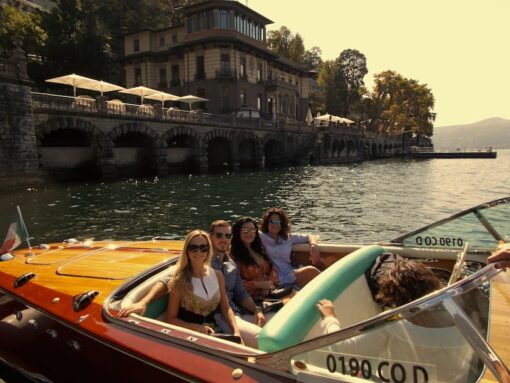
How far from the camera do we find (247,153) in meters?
44.0

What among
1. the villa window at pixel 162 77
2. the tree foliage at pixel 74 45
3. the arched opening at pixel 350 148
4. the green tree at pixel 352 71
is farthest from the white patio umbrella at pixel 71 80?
the green tree at pixel 352 71

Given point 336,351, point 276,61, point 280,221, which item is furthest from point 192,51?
point 336,351

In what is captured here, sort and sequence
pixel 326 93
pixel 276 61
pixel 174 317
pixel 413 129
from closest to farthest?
pixel 174 317, pixel 276 61, pixel 326 93, pixel 413 129

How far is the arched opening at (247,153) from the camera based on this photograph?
137 feet

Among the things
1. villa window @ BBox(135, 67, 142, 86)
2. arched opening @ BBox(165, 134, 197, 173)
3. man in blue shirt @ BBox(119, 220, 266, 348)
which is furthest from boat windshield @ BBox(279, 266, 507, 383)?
villa window @ BBox(135, 67, 142, 86)

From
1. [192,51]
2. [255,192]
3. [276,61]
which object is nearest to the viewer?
[255,192]

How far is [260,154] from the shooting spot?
39.3m

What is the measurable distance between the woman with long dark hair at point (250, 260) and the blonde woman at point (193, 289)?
3.46 feet

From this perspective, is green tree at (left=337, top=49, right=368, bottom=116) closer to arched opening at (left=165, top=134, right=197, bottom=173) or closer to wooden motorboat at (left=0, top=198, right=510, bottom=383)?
arched opening at (left=165, top=134, right=197, bottom=173)

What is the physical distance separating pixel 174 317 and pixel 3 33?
3866 cm

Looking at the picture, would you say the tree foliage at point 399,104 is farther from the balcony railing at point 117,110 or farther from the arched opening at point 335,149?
the balcony railing at point 117,110

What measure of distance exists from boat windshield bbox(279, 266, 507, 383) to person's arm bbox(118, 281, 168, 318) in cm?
158

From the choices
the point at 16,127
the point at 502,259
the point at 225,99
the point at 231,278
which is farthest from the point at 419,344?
the point at 225,99

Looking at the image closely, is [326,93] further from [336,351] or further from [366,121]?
[336,351]
